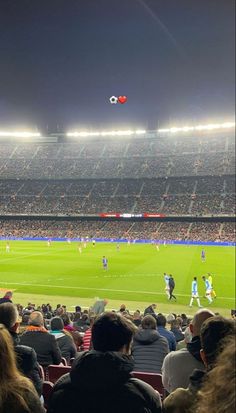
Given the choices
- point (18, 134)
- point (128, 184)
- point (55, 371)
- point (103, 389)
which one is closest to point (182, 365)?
point (103, 389)

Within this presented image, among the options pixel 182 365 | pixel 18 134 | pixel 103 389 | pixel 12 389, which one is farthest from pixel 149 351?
pixel 18 134

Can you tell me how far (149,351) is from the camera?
5008 millimetres

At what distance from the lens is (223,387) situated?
141 centimetres

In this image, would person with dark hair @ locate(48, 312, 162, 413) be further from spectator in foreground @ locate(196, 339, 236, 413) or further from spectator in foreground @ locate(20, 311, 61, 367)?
spectator in foreground @ locate(20, 311, 61, 367)

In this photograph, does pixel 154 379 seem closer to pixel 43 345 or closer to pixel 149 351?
pixel 149 351

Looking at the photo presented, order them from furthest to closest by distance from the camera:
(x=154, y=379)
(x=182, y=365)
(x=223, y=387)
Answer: (x=154, y=379)
(x=182, y=365)
(x=223, y=387)

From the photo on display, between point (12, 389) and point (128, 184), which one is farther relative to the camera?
point (128, 184)

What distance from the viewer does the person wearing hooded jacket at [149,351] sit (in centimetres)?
494

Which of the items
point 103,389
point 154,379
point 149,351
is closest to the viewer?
point 103,389

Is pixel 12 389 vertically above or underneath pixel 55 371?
above

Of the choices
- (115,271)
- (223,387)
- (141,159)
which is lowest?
(223,387)

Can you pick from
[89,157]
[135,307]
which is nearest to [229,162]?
[89,157]

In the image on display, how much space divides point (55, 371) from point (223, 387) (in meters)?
3.26

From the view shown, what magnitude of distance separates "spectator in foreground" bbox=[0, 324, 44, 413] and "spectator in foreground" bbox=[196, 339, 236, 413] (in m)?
1.11
